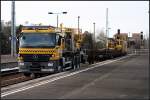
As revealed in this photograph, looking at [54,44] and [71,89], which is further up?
[54,44]

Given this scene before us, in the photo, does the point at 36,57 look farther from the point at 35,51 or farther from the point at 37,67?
the point at 37,67

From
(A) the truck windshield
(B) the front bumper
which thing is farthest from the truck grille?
(A) the truck windshield

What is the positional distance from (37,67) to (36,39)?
5.57 ft

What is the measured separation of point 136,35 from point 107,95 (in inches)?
6169

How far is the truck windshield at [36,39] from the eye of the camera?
26125mm

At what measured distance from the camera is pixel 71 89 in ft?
55.2

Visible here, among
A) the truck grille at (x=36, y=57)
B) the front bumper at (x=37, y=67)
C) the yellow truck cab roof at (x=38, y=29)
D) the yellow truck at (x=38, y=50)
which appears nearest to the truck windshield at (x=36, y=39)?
the yellow truck at (x=38, y=50)

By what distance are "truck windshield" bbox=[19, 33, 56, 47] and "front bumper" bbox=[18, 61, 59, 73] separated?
3.70 ft

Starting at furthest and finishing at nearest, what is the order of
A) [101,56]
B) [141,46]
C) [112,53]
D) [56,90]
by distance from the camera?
[141,46] → [112,53] → [101,56] → [56,90]

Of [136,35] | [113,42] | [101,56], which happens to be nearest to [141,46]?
[136,35]

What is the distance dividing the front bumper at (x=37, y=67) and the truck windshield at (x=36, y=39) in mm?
1127

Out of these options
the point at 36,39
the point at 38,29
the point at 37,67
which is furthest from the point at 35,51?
the point at 38,29

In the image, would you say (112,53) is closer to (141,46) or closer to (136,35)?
(141,46)

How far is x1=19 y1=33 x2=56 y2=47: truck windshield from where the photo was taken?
26.1 metres
